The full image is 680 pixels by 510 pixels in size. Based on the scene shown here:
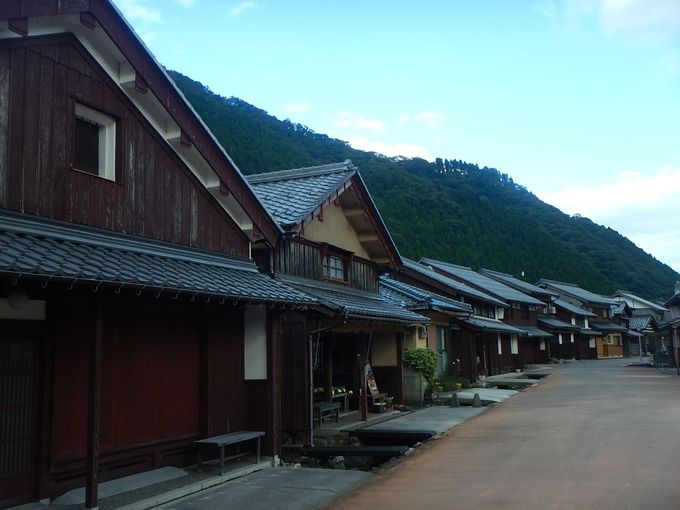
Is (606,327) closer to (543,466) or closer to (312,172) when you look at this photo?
(312,172)

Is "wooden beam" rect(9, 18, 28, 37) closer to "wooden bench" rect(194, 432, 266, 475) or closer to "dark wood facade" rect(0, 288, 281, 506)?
"dark wood facade" rect(0, 288, 281, 506)

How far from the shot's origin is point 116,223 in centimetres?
826

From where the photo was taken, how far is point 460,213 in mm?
98750

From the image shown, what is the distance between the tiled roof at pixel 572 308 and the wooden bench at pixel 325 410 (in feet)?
163

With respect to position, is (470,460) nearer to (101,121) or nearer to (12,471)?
(12,471)

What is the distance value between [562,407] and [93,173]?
1490 centimetres

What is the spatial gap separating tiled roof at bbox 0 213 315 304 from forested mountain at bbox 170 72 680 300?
172ft

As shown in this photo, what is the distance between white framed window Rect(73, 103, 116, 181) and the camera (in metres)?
8.06

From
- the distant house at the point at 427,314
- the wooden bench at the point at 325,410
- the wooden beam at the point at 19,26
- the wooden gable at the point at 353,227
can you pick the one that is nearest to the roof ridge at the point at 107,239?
the wooden beam at the point at 19,26

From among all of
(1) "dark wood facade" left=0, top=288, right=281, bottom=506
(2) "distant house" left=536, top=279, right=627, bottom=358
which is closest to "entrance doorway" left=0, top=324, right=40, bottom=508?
(1) "dark wood facade" left=0, top=288, right=281, bottom=506

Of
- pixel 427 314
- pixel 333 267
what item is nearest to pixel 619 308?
pixel 427 314

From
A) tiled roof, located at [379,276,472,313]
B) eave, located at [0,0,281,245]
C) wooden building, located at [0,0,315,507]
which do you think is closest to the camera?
wooden building, located at [0,0,315,507]

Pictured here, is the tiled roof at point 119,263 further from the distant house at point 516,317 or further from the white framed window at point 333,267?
the distant house at point 516,317

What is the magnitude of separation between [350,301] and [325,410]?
2572 mm
